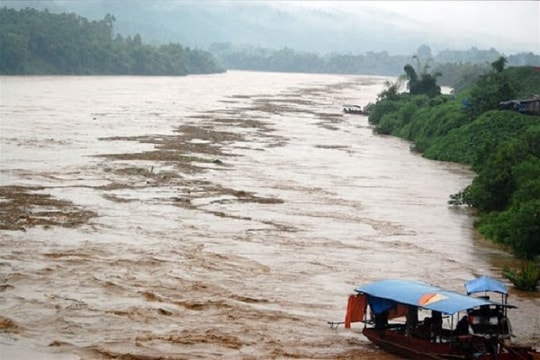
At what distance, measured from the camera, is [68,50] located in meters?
91.0

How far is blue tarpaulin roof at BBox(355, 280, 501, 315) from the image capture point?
1218cm

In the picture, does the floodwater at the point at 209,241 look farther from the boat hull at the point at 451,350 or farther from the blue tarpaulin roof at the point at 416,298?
the blue tarpaulin roof at the point at 416,298

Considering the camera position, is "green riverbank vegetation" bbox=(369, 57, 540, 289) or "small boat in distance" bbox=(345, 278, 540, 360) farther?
"green riverbank vegetation" bbox=(369, 57, 540, 289)

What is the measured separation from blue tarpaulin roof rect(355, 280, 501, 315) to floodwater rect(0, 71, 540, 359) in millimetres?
872

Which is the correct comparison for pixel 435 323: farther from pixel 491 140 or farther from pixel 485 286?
pixel 491 140

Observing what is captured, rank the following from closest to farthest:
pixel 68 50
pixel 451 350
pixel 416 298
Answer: pixel 451 350 < pixel 416 298 < pixel 68 50

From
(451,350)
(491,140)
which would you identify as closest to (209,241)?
(451,350)

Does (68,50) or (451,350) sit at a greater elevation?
(68,50)

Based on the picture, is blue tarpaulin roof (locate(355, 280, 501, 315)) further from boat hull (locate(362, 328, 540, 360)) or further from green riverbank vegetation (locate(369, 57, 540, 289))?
green riverbank vegetation (locate(369, 57, 540, 289))

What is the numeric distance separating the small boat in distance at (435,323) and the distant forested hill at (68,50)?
72666 mm

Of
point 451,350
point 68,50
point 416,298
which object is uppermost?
point 68,50

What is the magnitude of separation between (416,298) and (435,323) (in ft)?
1.64

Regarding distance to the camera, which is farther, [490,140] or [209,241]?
[490,140]

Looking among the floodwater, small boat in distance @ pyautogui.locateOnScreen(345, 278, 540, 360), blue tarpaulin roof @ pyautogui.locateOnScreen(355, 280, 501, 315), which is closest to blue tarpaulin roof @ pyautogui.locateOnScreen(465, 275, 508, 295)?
small boat in distance @ pyautogui.locateOnScreen(345, 278, 540, 360)
